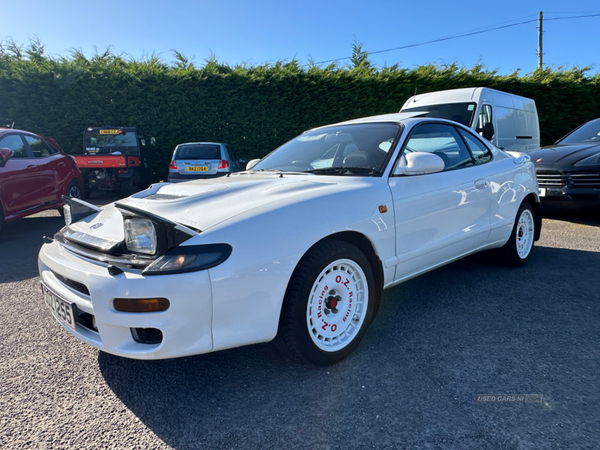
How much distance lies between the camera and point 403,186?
2.95 m

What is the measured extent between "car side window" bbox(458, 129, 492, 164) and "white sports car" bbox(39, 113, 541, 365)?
196 mm

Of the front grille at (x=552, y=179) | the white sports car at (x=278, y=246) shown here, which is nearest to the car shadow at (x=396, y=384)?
the white sports car at (x=278, y=246)

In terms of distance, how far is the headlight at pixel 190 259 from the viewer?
1967mm

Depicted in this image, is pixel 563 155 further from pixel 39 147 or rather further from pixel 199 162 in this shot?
pixel 39 147

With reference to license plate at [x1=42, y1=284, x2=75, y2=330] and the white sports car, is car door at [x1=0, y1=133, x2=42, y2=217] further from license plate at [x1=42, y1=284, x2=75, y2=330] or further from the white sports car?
license plate at [x1=42, y1=284, x2=75, y2=330]

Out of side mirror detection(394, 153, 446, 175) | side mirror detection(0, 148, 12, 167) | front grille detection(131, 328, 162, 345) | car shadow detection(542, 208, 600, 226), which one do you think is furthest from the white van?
front grille detection(131, 328, 162, 345)

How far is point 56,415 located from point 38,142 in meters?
6.22

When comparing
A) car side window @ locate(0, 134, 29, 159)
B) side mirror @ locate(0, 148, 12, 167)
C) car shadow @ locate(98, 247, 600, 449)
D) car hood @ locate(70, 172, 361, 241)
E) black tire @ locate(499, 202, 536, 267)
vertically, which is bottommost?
car shadow @ locate(98, 247, 600, 449)

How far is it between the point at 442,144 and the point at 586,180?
4.07 m

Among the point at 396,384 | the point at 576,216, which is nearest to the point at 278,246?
the point at 396,384

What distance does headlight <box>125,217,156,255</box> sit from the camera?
2.13 m

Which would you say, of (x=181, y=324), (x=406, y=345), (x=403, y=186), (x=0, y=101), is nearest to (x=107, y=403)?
(x=181, y=324)

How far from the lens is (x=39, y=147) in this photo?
23.2ft

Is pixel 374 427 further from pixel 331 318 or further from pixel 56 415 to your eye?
pixel 56 415
